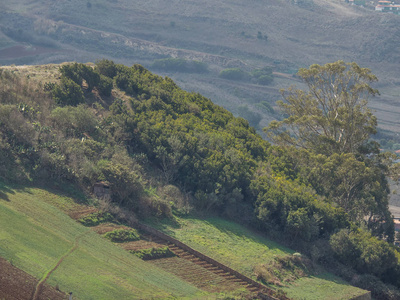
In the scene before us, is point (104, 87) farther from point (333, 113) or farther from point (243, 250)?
point (333, 113)

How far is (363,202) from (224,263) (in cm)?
2220

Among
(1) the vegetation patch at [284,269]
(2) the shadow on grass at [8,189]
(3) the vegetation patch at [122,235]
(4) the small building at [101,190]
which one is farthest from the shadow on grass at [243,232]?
(2) the shadow on grass at [8,189]

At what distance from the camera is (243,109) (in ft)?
636

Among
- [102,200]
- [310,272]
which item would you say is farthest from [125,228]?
[310,272]

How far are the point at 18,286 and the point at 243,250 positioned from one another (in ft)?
69.3

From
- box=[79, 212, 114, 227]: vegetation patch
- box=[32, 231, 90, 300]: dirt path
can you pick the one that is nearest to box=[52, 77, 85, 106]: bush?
box=[79, 212, 114, 227]: vegetation patch

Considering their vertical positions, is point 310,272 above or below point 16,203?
below

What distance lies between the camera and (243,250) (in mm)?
49406

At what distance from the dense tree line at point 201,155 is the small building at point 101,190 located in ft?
1.98

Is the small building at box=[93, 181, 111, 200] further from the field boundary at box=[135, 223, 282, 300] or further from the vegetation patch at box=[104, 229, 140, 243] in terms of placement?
the vegetation patch at box=[104, 229, 140, 243]

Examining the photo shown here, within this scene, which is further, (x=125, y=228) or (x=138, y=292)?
(x=125, y=228)

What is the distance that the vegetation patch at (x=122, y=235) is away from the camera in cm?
4400

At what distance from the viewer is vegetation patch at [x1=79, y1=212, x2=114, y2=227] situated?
4469cm

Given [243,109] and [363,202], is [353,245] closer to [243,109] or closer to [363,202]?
[363,202]
